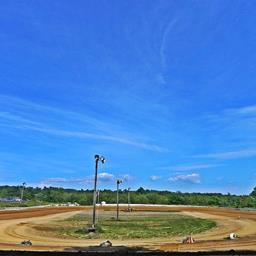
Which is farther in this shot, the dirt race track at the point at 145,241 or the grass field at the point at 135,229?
the grass field at the point at 135,229

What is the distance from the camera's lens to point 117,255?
16.8 meters

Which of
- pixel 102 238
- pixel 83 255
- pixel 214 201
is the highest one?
pixel 214 201

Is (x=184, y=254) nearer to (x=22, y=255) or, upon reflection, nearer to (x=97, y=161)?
(x=22, y=255)

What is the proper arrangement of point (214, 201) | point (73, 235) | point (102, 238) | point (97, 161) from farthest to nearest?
point (214, 201) → point (97, 161) → point (73, 235) → point (102, 238)

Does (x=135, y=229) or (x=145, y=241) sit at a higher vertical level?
(x=135, y=229)

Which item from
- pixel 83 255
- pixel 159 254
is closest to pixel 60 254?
pixel 83 255

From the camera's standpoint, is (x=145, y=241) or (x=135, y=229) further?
(x=135, y=229)

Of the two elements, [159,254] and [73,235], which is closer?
[159,254]

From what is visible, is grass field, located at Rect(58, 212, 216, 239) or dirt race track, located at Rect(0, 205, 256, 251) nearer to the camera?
dirt race track, located at Rect(0, 205, 256, 251)

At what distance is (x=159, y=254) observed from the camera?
53.4 ft

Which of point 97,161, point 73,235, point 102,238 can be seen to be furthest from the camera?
point 97,161

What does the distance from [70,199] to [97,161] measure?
148898 mm

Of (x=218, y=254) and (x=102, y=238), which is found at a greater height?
(x=102, y=238)

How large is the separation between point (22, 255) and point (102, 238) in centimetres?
2873
